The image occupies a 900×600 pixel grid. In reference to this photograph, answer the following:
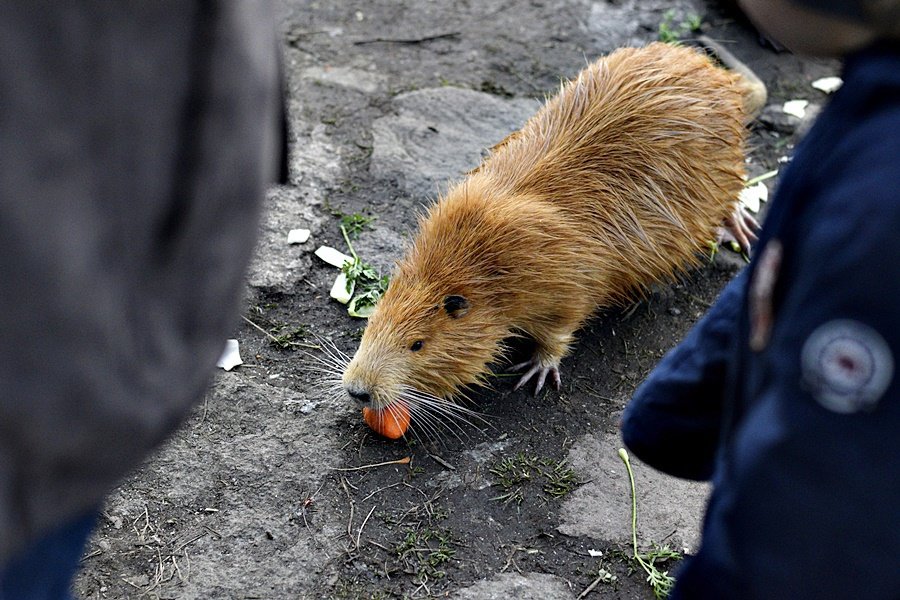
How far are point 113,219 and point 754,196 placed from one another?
3.46 m

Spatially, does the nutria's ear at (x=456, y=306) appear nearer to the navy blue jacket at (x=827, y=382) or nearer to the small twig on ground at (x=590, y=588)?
the small twig on ground at (x=590, y=588)

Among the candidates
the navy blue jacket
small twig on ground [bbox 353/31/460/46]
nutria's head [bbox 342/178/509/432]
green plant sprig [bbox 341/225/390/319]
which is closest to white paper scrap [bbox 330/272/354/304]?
green plant sprig [bbox 341/225/390/319]

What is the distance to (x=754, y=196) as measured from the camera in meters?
4.00

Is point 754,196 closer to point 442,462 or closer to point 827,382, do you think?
point 442,462

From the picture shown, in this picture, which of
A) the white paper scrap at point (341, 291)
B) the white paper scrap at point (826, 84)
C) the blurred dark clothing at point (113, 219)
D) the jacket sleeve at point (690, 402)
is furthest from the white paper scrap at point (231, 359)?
the white paper scrap at point (826, 84)

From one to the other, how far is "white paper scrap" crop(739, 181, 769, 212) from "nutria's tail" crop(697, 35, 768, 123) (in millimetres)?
324

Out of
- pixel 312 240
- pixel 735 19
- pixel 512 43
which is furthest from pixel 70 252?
pixel 735 19

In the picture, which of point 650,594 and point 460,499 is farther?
point 460,499

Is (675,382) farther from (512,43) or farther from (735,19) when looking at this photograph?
(735,19)

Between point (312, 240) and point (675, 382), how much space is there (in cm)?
226

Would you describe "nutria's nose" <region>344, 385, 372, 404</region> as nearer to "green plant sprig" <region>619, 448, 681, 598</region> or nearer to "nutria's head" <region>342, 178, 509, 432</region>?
"nutria's head" <region>342, 178, 509, 432</region>

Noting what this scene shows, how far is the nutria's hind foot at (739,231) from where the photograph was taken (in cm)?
374

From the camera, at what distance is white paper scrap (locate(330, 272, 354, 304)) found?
3.38 meters

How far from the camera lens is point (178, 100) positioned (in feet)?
3.71
